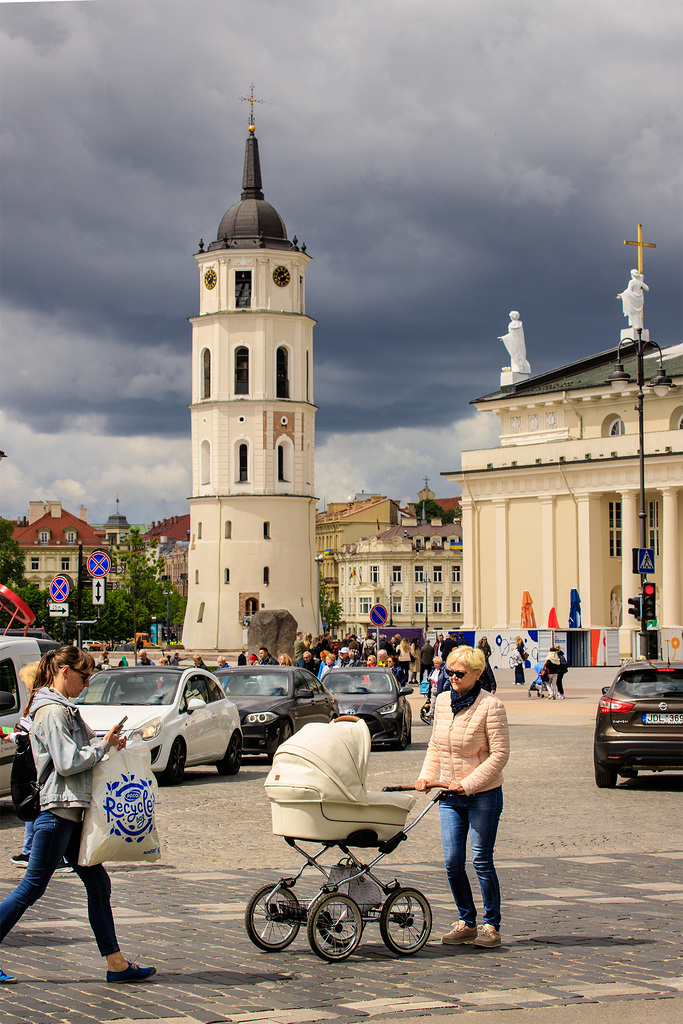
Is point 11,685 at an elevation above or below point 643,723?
above

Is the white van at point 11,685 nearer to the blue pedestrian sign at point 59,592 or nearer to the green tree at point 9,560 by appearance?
the blue pedestrian sign at point 59,592

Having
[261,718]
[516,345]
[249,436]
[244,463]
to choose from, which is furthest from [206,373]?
[261,718]

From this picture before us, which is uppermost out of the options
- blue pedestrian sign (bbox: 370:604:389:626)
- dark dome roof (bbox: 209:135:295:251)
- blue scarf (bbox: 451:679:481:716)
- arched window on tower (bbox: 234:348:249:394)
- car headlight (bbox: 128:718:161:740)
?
dark dome roof (bbox: 209:135:295:251)

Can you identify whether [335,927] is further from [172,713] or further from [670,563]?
[670,563]

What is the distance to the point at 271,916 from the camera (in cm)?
759

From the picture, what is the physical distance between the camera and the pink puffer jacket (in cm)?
782

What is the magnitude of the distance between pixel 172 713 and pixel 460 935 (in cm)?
1039

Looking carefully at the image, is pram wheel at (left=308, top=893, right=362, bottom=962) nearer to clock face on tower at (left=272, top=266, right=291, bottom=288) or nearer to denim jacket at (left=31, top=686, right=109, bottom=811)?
denim jacket at (left=31, top=686, right=109, bottom=811)

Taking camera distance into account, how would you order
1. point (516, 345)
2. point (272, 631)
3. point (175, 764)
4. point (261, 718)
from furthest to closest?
1. point (516, 345)
2. point (272, 631)
3. point (261, 718)
4. point (175, 764)

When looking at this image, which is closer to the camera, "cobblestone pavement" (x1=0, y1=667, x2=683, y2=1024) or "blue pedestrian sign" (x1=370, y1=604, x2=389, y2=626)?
"cobblestone pavement" (x1=0, y1=667, x2=683, y2=1024)

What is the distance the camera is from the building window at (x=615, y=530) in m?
70.1

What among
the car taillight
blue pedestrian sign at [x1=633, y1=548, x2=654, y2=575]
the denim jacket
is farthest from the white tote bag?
blue pedestrian sign at [x1=633, y1=548, x2=654, y2=575]

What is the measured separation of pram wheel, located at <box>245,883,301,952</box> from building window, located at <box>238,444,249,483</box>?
80.3m

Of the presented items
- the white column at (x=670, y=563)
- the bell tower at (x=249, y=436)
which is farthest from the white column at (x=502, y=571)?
the bell tower at (x=249, y=436)
